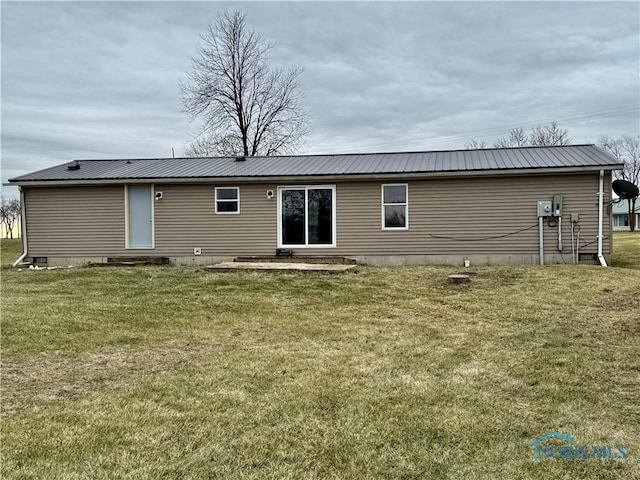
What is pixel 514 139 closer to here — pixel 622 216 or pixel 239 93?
pixel 239 93

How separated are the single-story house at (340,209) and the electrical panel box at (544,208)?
4cm

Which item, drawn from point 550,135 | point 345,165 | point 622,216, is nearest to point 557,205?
point 345,165

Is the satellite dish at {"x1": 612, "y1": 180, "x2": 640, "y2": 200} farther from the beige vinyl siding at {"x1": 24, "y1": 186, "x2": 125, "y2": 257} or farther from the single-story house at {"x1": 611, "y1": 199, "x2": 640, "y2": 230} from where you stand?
the single-story house at {"x1": 611, "y1": 199, "x2": 640, "y2": 230}

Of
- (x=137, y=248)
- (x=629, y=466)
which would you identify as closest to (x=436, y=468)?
(x=629, y=466)

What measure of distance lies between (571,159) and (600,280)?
4.10m

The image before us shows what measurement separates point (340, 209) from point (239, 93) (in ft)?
54.9

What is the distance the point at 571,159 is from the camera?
1127 centimetres

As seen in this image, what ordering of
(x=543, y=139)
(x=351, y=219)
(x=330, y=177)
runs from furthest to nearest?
(x=543, y=139) < (x=351, y=219) < (x=330, y=177)

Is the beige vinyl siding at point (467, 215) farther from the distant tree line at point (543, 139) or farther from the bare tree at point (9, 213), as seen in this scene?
the bare tree at point (9, 213)

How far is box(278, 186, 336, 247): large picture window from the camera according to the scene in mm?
12102

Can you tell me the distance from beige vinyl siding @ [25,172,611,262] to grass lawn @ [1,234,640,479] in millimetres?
3921

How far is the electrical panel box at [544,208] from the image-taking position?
36.1 feet

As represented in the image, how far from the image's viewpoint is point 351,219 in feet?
39.2

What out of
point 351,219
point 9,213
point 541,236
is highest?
point 9,213
